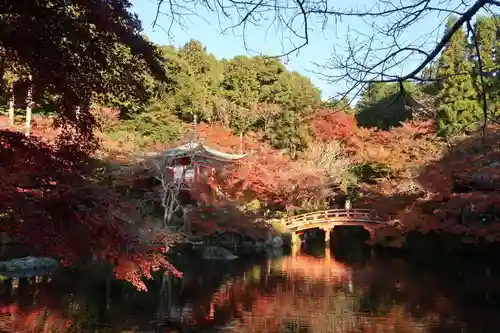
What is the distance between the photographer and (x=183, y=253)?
49.3 feet

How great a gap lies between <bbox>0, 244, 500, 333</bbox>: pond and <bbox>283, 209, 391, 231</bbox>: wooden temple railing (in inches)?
186

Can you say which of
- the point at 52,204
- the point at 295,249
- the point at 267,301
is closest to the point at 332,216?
the point at 295,249

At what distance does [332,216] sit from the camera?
1942cm

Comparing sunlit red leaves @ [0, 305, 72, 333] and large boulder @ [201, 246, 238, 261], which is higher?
large boulder @ [201, 246, 238, 261]

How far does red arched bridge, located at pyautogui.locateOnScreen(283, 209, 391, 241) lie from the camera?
1805 cm

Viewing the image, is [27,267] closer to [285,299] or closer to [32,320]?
[32,320]

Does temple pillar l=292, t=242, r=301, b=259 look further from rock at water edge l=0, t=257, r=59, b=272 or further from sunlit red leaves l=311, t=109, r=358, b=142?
rock at water edge l=0, t=257, r=59, b=272

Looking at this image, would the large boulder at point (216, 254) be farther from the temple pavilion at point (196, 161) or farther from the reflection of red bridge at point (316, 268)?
the temple pavilion at point (196, 161)

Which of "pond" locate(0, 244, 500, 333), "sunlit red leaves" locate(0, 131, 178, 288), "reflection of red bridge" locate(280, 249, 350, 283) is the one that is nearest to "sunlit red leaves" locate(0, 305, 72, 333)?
"pond" locate(0, 244, 500, 333)

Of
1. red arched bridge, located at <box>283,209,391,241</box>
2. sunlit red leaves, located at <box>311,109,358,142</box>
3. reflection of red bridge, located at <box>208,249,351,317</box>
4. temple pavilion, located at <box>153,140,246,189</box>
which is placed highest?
sunlit red leaves, located at <box>311,109,358,142</box>

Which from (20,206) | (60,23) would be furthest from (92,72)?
(20,206)

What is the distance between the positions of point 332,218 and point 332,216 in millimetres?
712

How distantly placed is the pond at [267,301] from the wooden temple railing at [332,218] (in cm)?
474

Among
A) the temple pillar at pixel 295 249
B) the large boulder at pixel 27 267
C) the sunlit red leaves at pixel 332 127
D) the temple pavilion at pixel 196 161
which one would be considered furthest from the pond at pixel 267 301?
the sunlit red leaves at pixel 332 127
